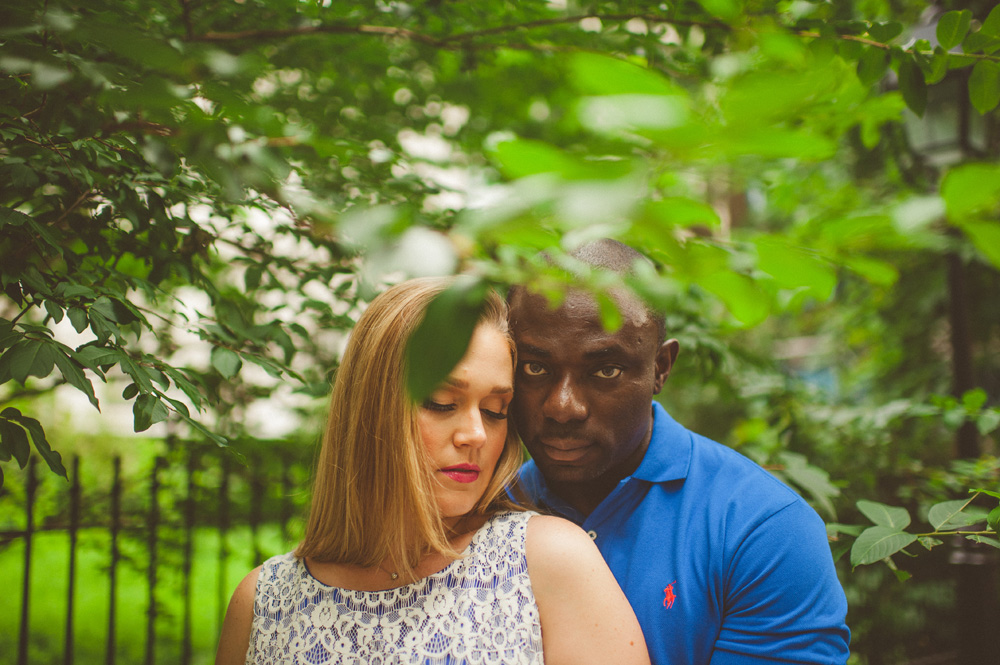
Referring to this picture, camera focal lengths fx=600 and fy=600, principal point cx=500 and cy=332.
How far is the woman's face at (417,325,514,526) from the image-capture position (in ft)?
5.64

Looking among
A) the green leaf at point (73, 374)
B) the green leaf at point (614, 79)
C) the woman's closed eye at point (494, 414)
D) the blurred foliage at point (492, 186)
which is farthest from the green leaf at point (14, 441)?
the green leaf at point (614, 79)

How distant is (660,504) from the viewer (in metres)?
1.96

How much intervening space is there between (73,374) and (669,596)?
167 centimetres

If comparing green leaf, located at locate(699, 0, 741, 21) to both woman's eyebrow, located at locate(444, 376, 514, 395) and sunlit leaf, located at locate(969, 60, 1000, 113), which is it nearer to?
sunlit leaf, located at locate(969, 60, 1000, 113)

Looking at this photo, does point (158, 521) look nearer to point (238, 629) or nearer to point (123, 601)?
point (238, 629)

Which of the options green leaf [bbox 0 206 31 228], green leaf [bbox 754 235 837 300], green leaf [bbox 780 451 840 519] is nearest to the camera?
green leaf [bbox 754 235 837 300]

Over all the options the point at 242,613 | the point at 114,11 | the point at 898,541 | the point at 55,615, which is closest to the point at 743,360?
the point at 898,541

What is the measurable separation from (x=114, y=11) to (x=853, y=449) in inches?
169

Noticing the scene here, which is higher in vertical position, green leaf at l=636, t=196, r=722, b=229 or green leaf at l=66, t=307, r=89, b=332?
green leaf at l=636, t=196, r=722, b=229

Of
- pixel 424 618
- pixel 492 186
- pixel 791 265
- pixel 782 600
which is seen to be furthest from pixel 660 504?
pixel 791 265

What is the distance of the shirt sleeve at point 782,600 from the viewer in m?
1.61

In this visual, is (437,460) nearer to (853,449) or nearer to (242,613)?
(242,613)

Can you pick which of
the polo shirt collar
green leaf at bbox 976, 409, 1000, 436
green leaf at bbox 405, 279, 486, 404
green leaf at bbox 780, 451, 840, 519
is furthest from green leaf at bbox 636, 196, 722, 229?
green leaf at bbox 976, 409, 1000, 436

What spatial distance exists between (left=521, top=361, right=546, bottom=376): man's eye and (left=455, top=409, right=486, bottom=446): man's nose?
0.26 m
